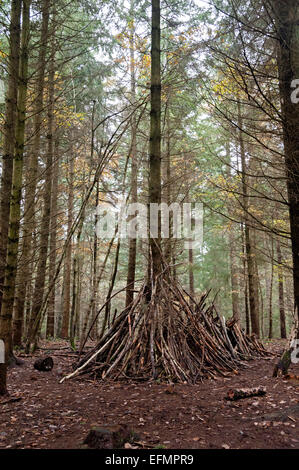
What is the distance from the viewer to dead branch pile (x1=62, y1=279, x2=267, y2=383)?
4.47 meters

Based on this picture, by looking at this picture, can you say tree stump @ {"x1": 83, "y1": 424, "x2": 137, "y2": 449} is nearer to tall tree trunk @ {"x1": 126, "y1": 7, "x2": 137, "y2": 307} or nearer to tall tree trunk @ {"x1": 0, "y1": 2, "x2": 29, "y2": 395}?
tall tree trunk @ {"x1": 0, "y1": 2, "x2": 29, "y2": 395}

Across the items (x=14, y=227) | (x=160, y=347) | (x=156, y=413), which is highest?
(x=14, y=227)

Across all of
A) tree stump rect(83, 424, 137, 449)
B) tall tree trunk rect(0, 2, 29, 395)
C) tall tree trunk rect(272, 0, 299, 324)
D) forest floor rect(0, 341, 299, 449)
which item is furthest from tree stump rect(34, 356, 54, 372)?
tall tree trunk rect(272, 0, 299, 324)

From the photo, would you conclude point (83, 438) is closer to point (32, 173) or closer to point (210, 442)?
point (210, 442)

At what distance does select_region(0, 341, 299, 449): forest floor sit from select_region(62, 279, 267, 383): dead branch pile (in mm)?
270

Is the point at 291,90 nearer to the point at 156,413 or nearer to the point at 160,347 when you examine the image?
the point at 160,347

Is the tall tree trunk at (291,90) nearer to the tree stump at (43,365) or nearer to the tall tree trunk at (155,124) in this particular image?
the tall tree trunk at (155,124)

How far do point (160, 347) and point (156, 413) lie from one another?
1512mm

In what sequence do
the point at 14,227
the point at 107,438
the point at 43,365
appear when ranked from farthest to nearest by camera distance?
the point at 43,365 → the point at 14,227 → the point at 107,438

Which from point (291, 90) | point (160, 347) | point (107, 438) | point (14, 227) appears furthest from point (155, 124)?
point (107, 438)

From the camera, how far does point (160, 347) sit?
465 centimetres

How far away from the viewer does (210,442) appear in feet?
8.13

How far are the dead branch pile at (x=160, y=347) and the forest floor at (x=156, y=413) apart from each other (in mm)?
270
